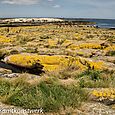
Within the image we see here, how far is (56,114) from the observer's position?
24.7 ft

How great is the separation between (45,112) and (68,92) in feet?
3.53

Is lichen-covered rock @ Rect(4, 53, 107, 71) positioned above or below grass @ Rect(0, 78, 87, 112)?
below

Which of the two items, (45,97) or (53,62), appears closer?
(45,97)

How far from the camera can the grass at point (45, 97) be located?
7801 millimetres

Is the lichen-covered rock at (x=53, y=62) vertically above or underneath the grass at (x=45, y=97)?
underneath

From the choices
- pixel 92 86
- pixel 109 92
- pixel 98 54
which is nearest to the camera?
pixel 109 92

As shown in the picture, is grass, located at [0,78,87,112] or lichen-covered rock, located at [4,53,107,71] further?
lichen-covered rock, located at [4,53,107,71]

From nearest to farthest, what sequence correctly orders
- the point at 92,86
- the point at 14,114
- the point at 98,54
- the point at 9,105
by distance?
the point at 14,114 → the point at 9,105 → the point at 92,86 → the point at 98,54

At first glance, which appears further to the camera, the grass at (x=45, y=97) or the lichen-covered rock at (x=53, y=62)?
the lichen-covered rock at (x=53, y=62)

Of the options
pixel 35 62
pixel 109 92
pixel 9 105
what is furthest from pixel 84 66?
pixel 9 105

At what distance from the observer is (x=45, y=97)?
810 cm

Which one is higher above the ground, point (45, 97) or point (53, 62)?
point (45, 97)

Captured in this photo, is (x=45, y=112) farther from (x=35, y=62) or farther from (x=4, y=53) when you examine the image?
(x=4, y=53)

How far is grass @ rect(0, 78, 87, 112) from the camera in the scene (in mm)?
7801
